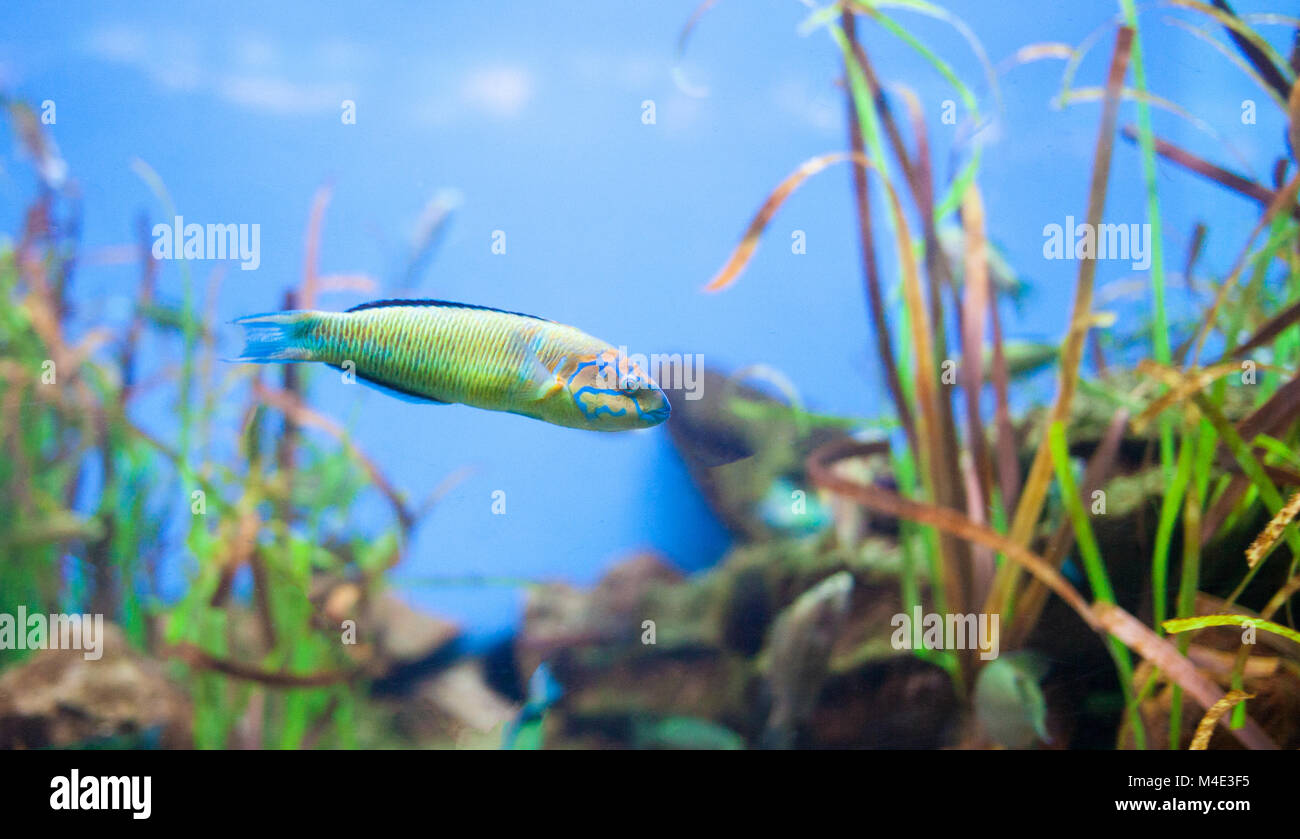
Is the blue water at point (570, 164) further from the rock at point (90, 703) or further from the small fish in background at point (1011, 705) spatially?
the small fish in background at point (1011, 705)

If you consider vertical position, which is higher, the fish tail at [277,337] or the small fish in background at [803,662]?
the fish tail at [277,337]

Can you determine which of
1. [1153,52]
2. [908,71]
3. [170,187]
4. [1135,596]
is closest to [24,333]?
[170,187]

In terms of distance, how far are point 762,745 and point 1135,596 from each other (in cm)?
121

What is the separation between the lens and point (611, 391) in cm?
92

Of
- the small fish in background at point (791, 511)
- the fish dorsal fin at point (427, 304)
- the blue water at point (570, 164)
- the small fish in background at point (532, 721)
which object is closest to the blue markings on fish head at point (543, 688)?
the small fish in background at point (532, 721)

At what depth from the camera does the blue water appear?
2412 mm

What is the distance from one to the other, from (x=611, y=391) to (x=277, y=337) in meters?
0.51

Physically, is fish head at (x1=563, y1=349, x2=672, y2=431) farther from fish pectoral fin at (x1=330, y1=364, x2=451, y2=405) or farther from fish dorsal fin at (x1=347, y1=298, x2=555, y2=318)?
fish pectoral fin at (x1=330, y1=364, x2=451, y2=405)

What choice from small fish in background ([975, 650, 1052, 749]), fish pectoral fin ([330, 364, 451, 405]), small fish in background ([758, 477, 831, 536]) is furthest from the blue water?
fish pectoral fin ([330, 364, 451, 405])

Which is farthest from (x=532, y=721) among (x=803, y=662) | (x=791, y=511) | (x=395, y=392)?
(x=791, y=511)

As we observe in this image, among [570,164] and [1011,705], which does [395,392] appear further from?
[570,164]

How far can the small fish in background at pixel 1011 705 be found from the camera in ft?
5.55

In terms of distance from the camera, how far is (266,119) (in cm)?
285

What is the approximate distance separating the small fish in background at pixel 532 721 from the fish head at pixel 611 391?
3.95ft
